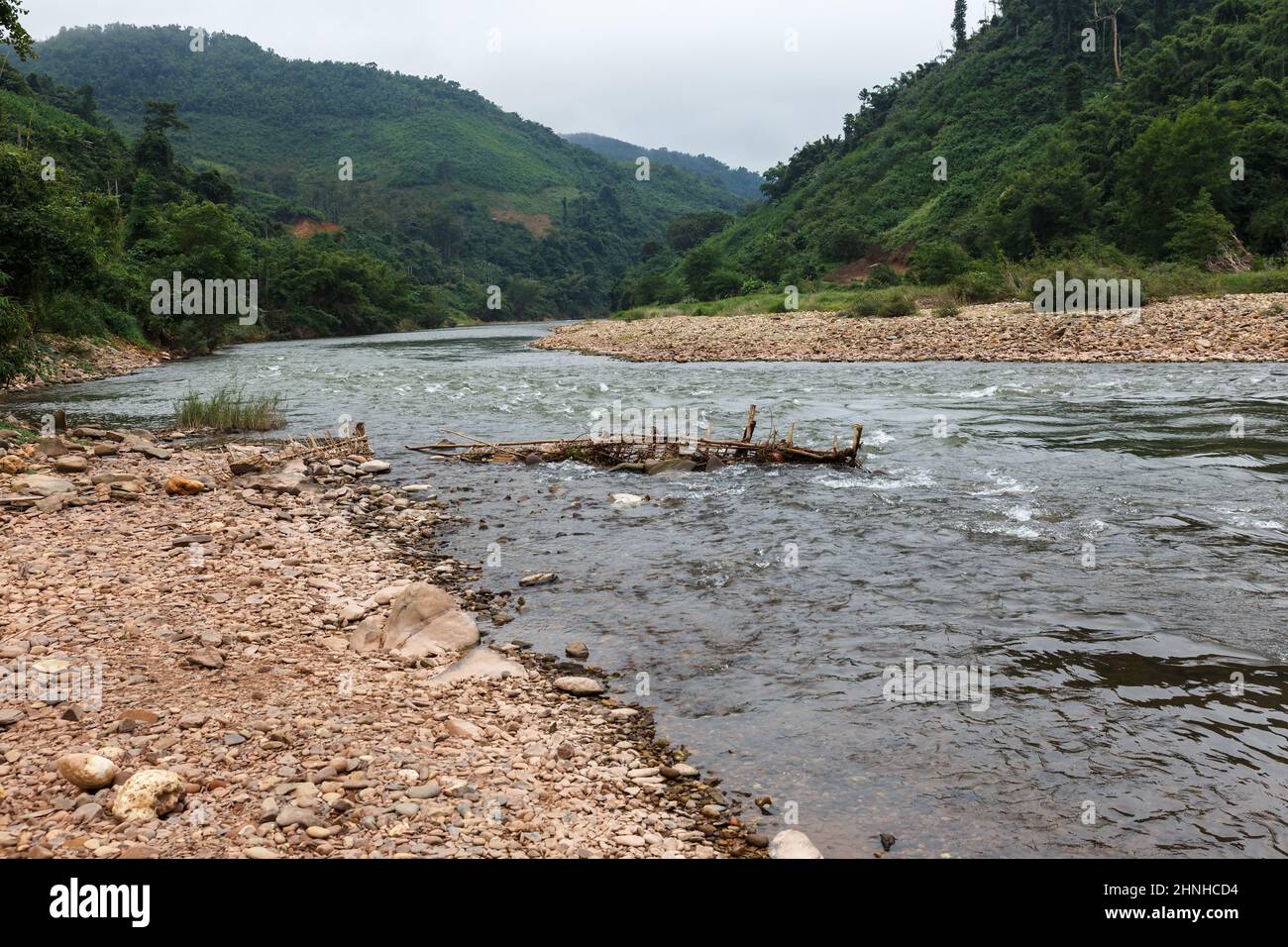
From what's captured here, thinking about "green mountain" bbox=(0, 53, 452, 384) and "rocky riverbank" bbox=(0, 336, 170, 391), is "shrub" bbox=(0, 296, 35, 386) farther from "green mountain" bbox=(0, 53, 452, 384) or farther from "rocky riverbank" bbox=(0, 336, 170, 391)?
"rocky riverbank" bbox=(0, 336, 170, 391)

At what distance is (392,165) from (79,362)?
143 metres

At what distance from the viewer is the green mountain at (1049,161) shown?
38969mm

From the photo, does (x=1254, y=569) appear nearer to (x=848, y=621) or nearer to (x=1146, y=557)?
(x=1146, y=557)

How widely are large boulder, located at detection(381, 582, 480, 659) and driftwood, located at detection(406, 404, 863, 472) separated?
6208 mm

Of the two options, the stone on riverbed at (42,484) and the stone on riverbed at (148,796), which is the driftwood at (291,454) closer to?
the stone on riverbed at (42,484)

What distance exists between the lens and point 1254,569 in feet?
23.2

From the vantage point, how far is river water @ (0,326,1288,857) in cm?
415

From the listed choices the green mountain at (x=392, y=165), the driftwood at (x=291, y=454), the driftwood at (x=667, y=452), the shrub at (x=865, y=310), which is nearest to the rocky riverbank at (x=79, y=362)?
the driftwood at (x=291, y=454)

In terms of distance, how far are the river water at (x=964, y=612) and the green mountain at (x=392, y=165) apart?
102638mm

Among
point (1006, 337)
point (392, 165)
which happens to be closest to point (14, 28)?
point (1006, 337)

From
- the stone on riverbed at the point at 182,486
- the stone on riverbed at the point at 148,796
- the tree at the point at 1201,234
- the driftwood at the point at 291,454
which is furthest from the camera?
the tree at the point at 1201,234

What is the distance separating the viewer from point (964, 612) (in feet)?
21.4

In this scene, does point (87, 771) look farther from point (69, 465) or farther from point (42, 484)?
point (69, 465)

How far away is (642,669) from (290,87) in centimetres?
20268
